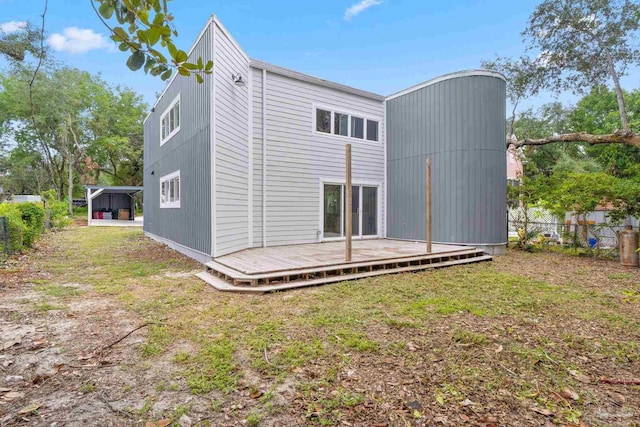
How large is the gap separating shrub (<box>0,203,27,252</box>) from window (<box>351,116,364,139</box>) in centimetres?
850

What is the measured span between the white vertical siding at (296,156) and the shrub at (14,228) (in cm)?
513

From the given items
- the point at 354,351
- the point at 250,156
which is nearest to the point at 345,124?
the point at 250,156

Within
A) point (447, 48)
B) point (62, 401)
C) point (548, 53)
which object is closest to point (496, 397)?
point (62, 401)

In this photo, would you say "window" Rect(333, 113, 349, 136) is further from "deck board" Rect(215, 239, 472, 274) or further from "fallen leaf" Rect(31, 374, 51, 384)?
"fallen leaf" Rect(31, 374, 51, 384)

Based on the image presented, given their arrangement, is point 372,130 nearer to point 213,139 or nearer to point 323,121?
point 323,121

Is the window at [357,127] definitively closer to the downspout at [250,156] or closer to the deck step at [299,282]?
the downspout at [250,156]

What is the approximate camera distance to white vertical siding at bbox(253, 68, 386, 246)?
8109 millimetres

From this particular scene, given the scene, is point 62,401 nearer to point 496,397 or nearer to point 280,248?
point 496,397

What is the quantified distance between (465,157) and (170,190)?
27.5 feet

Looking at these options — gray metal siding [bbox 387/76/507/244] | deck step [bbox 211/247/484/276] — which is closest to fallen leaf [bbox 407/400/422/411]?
deck step [bbox 211/247/484/276]

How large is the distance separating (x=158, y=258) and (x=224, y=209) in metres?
2.43

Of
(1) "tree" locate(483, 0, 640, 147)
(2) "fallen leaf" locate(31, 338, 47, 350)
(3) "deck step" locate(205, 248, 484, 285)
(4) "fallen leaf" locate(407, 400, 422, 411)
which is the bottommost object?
(4) "fallen leaf" locate(407, 400, 422, 411)

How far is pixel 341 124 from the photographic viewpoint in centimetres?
947

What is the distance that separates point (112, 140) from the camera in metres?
24.2
